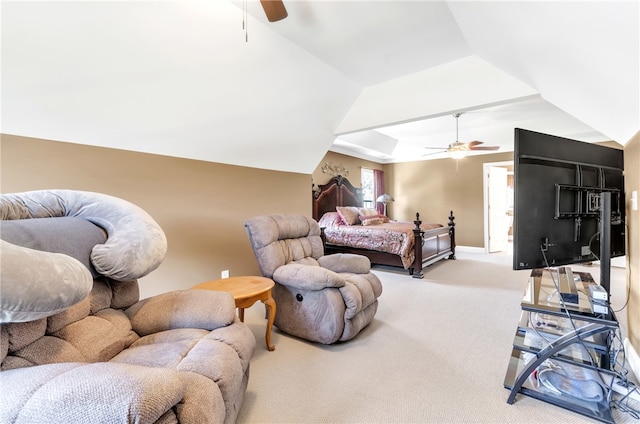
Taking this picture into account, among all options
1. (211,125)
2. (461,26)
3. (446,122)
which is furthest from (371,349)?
(446,122)

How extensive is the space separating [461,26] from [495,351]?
2.64m

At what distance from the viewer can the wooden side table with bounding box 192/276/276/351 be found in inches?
72.6

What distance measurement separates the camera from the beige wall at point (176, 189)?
1987mm

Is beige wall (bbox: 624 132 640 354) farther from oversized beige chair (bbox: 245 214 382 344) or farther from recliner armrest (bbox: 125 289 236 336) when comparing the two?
recliner armrest (bbox: 125 289 236 336)

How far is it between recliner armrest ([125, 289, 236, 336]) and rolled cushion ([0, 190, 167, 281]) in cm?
23

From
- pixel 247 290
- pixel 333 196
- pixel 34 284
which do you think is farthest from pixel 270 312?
pixel 333 196

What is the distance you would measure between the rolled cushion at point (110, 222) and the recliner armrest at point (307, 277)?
1.01 m

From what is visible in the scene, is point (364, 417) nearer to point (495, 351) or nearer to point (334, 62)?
point (495, 351)

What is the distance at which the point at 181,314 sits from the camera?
145 centimetres

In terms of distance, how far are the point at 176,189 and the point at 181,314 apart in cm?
170

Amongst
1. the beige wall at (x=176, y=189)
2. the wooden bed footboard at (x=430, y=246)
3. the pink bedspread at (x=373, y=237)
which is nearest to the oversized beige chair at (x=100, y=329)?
the beige wall at (x=176, y=189)

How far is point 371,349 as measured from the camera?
2145 mm

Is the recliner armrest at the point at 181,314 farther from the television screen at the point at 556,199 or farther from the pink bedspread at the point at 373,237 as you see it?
the pink bedspread at the point at 373,237

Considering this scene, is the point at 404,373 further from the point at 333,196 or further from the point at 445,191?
the point at 445,191
